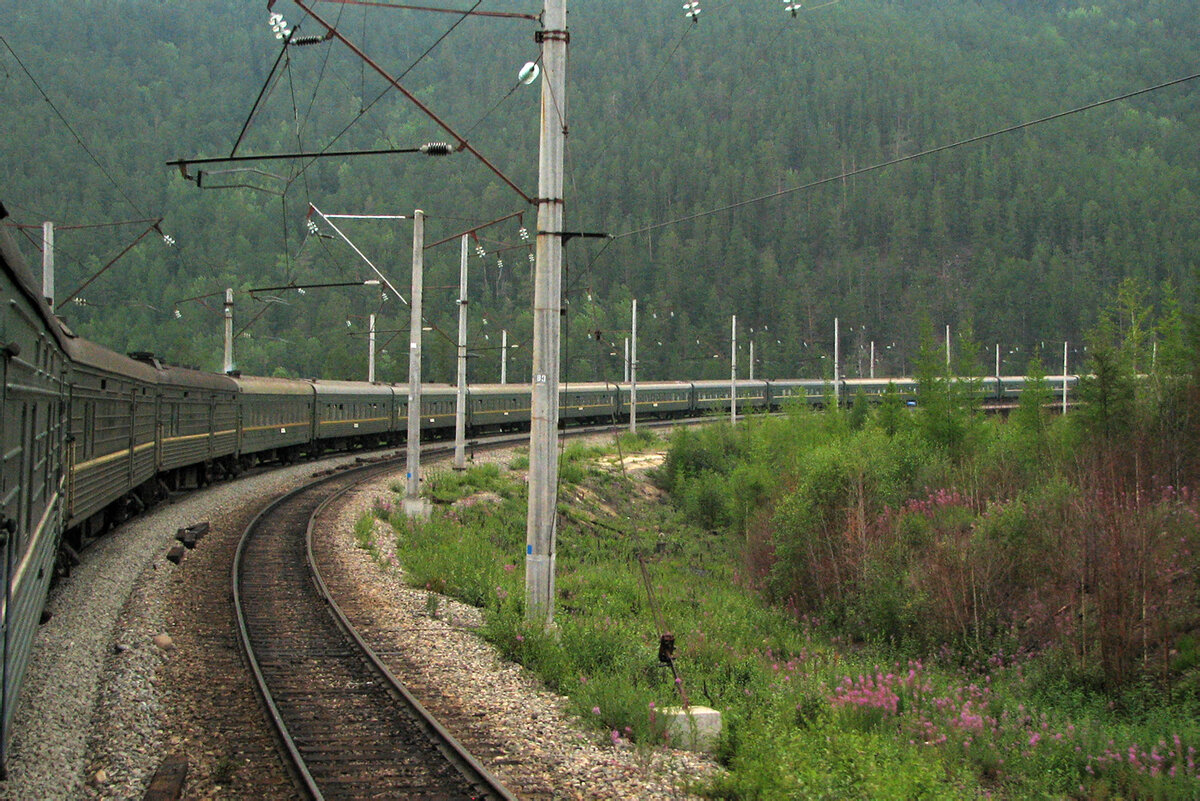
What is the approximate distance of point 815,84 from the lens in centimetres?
16712

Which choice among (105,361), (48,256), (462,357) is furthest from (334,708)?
(462,357)

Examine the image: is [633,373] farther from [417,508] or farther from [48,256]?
[48,256]

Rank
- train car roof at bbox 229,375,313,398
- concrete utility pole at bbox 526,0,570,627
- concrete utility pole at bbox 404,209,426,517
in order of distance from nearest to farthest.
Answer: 1. concrete utility pole at bbox 526,0,570,627
2. concrete utility pole at bbox 404,209,426,517
3. train car roof at bbox 229,375,313,398

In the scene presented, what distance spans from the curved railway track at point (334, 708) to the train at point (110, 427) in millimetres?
2156

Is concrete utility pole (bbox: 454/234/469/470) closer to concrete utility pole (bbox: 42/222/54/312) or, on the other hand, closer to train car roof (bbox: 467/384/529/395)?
concrete utility pole (bbox: 42/222/54/312)

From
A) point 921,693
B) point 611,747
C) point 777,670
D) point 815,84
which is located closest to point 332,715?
point 611,747

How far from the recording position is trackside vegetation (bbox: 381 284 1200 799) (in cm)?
948

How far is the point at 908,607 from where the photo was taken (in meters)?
17.7

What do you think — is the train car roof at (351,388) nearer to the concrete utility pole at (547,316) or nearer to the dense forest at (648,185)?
the concrete utility pole at (547,316)

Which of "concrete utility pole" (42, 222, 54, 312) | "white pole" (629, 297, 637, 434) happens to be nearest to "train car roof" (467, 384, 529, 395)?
"white pole" (629, 297, 637, 434)

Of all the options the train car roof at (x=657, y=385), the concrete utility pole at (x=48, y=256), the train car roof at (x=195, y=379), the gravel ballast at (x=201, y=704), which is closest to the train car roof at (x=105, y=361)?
the train car roof at (x=195, y=379)

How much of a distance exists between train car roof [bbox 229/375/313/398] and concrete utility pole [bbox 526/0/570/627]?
18.2 metres

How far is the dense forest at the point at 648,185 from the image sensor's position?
102250mm

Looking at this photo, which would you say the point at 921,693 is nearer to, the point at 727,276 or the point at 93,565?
the point at 93,565
